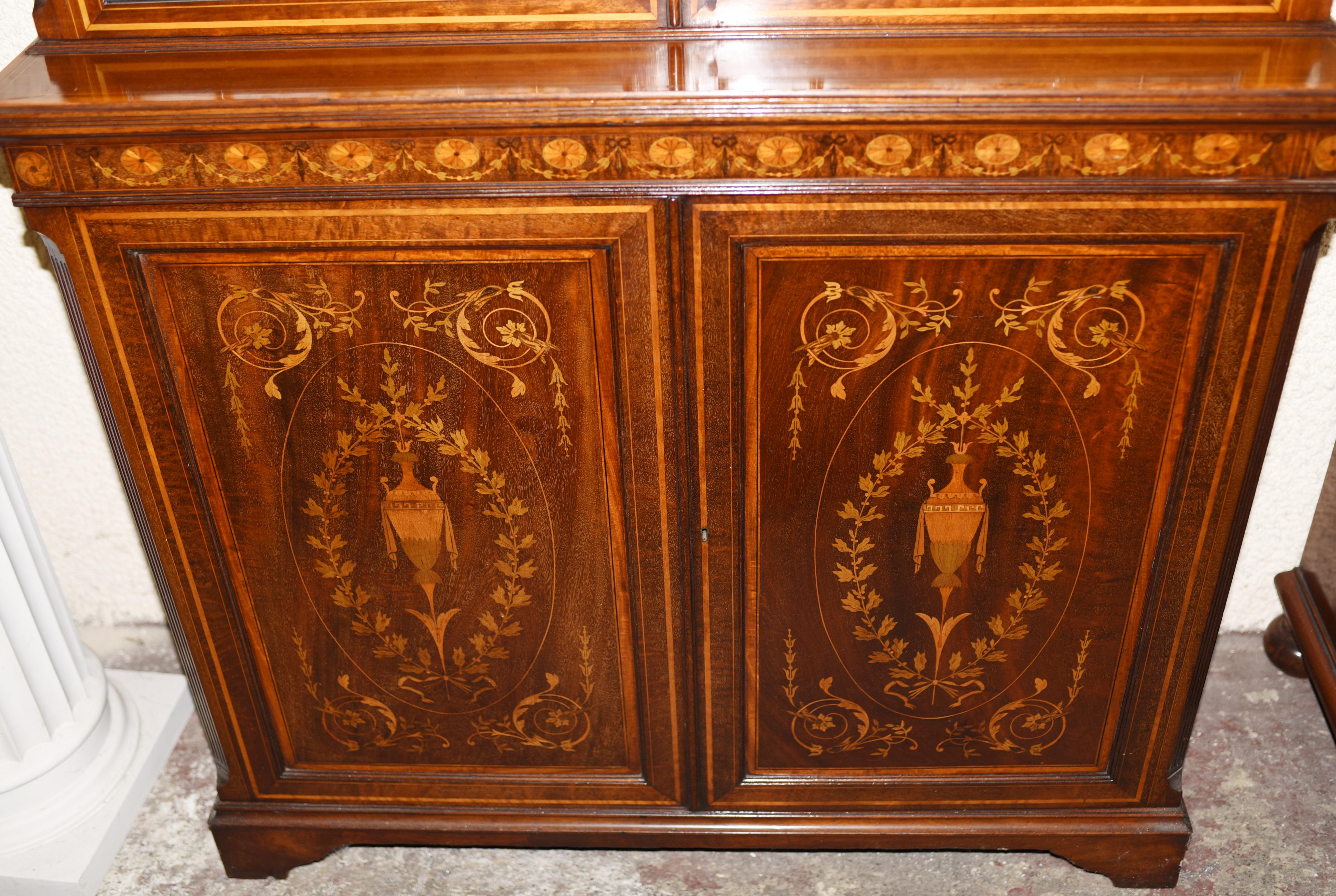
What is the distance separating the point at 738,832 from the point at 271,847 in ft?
2.60

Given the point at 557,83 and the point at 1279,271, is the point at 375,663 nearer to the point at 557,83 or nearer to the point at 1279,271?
the point at 557,83

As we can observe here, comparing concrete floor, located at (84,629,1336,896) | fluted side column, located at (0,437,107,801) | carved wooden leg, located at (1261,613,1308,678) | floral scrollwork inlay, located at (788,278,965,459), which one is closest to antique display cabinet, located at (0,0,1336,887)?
floral scrollwork inlay, located at (788,278,965,459)

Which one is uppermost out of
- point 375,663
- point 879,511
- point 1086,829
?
point 879,511

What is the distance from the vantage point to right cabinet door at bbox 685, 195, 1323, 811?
1.31 m

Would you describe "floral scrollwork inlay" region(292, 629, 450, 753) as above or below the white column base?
above

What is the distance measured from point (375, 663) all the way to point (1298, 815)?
1.63 metres

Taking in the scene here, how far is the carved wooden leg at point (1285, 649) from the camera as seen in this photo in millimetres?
2180

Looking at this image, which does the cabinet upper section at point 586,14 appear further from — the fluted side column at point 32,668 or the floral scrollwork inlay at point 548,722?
the floral scrollwork inlay at point 548,722

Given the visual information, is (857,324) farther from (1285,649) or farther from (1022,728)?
(1285,649)

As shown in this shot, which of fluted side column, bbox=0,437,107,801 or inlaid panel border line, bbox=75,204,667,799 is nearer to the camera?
inlaid panel border line, bbox=75,204,667,799

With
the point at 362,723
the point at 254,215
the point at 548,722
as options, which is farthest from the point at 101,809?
the point at 254,215

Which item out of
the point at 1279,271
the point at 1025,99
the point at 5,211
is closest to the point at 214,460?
the point at 5,211

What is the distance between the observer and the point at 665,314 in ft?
4.50

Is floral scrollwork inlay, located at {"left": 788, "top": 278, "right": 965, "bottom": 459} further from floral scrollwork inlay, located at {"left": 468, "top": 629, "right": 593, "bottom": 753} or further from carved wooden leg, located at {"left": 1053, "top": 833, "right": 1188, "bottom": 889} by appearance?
carved wooden leg, located at {"left": 1053, "top": 833, "right": 1188, "bottom": 889}
